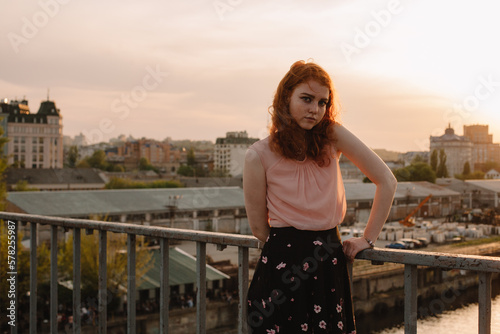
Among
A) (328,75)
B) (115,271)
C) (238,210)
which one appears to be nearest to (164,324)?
(328,75)

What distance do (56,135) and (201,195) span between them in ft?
175

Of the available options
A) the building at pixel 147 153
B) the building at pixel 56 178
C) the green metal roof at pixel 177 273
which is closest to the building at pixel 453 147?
Answer: the building at pixel 147 153

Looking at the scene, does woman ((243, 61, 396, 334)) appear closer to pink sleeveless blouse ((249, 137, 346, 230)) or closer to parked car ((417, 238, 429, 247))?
pink sleeveless blouse ((249, 137, 346, 230))

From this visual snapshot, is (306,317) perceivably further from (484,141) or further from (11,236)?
(484,141)

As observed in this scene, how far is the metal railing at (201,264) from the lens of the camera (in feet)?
5.79

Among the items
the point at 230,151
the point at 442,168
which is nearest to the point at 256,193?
the point at 442,168

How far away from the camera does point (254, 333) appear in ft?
7.05

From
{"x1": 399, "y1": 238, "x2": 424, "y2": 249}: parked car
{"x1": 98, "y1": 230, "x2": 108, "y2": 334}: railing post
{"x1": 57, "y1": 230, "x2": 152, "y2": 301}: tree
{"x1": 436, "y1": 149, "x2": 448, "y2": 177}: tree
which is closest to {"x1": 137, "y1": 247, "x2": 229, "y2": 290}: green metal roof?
{"x1": 57, "y1": 230, "x2": 152, "y2": 301}: tree

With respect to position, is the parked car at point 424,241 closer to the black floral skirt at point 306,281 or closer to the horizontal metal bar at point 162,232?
the horizontal metal bar at point 162,232

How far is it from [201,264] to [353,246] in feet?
2.33

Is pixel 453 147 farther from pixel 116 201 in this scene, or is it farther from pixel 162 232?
pixel 162 232

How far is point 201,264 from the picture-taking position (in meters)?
2.39

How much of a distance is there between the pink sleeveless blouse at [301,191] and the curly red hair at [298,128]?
3cm

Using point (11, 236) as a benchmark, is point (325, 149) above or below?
above
